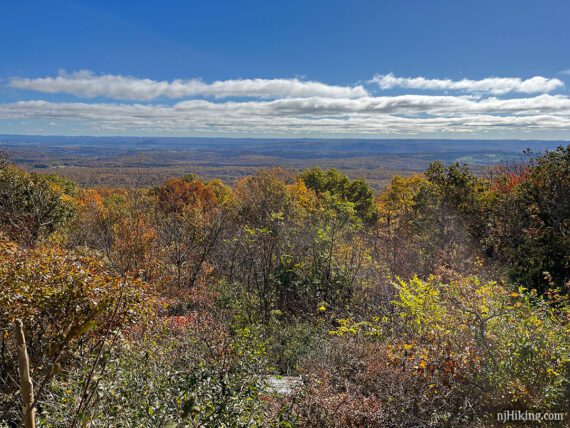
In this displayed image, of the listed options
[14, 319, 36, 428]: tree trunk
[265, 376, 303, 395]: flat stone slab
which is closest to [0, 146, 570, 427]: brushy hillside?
[14, 319, 36, 428]: tree trunk

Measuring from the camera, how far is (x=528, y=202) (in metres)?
17.7

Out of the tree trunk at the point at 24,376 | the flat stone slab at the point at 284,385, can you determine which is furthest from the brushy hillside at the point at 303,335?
the flat stone slab at the point at 284,385

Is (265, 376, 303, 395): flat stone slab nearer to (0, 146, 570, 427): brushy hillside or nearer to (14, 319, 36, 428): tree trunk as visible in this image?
(0, 146, 570, 427): brushy hillside

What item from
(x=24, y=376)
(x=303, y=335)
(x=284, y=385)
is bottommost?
(x=303, y=335)

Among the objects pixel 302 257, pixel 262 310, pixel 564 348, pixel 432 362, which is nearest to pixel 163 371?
pixel 432 362

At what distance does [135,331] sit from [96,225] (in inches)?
661

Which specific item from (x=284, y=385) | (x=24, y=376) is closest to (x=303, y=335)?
(x=284, y=385)
